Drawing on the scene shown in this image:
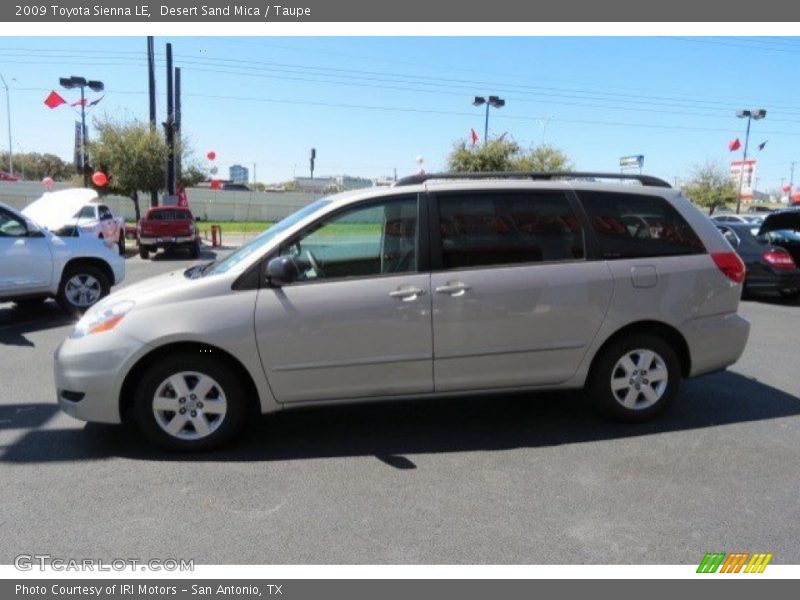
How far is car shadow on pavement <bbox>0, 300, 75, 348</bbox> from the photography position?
812cm

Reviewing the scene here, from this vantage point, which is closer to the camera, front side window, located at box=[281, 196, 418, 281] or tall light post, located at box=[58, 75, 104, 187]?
front side window, located at box=[281, 196, 418, 281]

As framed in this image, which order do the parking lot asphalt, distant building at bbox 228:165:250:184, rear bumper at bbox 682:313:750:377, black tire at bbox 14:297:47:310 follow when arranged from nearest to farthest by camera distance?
the parking lot asphalt → rear bumper at bbox 682:313:750:377 → black tire at bbox 14:297:47:310 → distant building at bbox 228:165:250:184

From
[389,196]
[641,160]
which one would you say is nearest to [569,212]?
[389,196]

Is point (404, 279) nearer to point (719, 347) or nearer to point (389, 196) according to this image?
point (389, 196)

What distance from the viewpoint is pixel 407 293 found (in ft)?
14.5

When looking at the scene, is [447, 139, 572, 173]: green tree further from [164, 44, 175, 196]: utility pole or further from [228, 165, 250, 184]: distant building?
[228, 165, 250, 184]: distant building

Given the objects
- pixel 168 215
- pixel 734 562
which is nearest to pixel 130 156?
pixel 168 215

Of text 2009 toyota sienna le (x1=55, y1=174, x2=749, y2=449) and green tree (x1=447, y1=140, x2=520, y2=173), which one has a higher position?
green tree (x1=447, y1=140, x2=520, y2=173)

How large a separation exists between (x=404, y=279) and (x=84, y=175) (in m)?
28.8

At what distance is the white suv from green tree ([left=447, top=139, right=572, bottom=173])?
1058 inches

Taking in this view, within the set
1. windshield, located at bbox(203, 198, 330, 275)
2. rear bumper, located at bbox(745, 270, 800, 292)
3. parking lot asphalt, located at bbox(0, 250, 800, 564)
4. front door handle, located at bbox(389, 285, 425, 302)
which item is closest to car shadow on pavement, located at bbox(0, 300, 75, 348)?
parking lot asphalt, located at bbox(0, 250, 800, 564)

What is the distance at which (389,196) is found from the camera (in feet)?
15.1

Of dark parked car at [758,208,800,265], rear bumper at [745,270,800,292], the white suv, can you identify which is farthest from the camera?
dark parked car at [758,208,800,265]

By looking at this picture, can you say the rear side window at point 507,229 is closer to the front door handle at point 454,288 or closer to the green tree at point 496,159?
the front door handle at point 454,288
